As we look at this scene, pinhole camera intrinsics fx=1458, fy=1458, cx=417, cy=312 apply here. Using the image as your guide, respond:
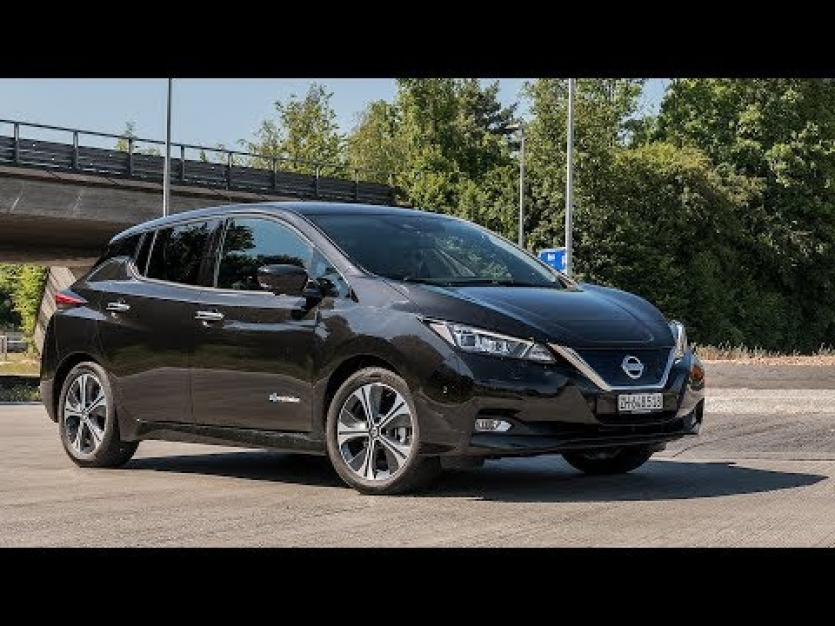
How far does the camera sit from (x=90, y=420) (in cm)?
968

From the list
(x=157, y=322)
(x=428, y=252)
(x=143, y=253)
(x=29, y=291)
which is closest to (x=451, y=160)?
(x=29, y=291)

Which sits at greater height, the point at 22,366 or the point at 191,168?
the point at 191,168

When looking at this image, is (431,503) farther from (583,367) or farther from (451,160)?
(451,160)

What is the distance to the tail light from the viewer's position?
32.8ft

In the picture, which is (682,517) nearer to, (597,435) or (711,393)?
(597,435)

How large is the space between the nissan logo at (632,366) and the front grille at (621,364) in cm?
1

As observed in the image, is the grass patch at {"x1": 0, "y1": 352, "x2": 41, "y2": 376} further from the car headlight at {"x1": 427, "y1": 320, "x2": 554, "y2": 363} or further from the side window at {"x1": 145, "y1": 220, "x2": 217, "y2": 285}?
the car headlight at {"x1": 427, "y1": 320, "x2": 554, "y2": 363}

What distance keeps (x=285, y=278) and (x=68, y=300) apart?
257 cm

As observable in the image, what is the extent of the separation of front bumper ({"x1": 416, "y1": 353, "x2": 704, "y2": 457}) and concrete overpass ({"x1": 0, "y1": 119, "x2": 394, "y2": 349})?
38.5m

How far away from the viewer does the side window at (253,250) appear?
28.0 feet

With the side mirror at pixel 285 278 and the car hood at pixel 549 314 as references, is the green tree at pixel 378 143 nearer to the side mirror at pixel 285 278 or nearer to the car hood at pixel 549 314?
the side mirror at pixel 285 278
